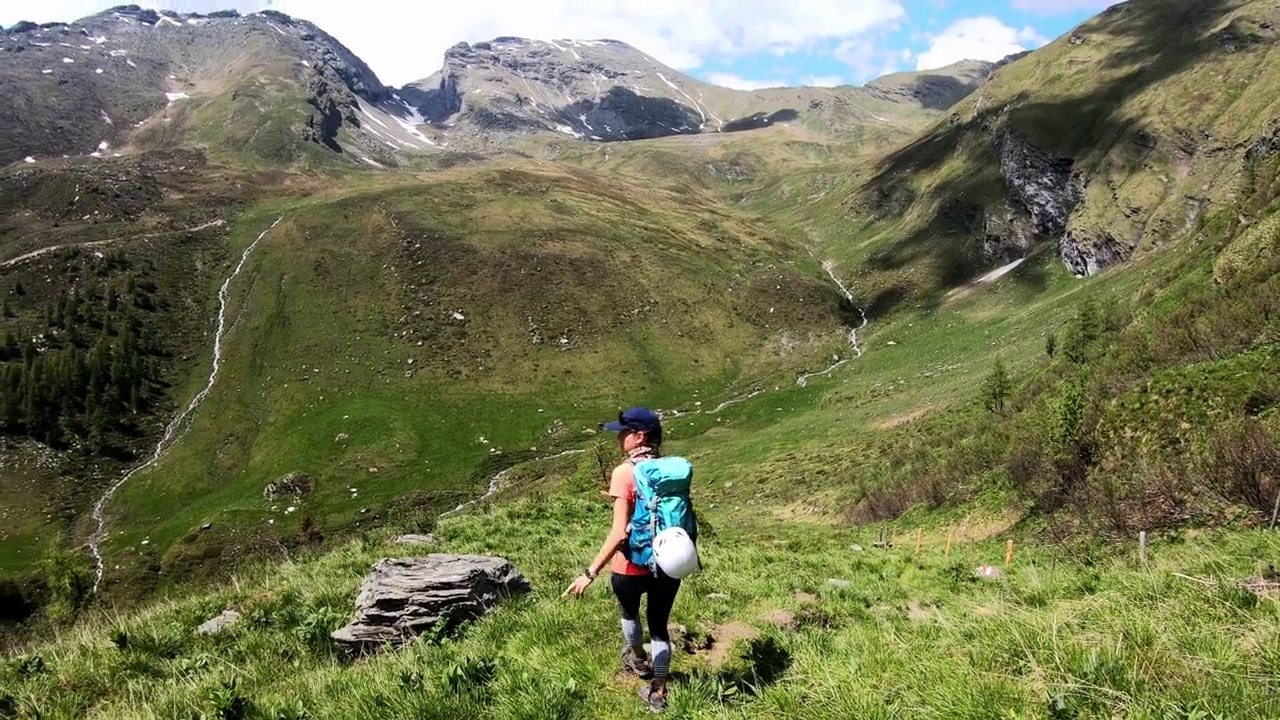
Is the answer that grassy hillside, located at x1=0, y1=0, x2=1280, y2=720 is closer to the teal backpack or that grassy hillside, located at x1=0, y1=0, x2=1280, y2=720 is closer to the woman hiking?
the woman hiking

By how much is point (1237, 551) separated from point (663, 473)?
26.5ft

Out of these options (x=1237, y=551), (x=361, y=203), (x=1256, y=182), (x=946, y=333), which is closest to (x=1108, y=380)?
(x=1237, y=551)

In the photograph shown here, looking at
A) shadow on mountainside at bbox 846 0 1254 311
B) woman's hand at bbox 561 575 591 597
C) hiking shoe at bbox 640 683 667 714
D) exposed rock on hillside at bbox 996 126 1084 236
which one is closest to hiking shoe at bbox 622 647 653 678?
hiking shoe at bbox 640 683 667 714

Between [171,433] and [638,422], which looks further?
[171,433]

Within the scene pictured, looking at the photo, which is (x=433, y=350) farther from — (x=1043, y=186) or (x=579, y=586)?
(x=1043, y=186)

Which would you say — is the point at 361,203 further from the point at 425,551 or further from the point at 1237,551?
the point at 1237,551

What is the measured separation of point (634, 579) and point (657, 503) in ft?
2.94

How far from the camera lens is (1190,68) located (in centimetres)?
8056

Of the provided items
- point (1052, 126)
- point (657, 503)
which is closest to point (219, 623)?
point (657, 503)

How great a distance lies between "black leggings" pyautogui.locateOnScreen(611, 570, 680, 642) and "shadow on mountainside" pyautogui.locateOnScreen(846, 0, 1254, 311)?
83.4 meters

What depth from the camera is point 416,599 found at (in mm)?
8469

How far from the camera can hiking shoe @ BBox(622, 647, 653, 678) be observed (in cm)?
632

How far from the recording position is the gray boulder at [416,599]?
820cm

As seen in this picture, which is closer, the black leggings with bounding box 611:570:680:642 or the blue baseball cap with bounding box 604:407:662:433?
the black leggings with bounding box 611:570:680:642
